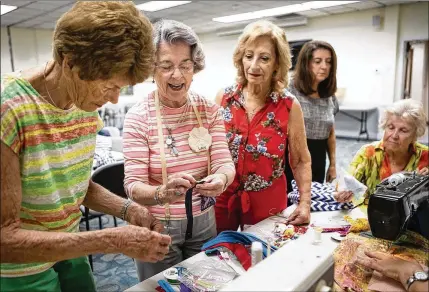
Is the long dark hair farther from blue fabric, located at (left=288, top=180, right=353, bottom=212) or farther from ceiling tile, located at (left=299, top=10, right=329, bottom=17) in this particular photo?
ceiling tile, located at (left=299, top=10, right=329, bottom=17)

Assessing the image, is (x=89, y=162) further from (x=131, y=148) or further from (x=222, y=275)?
(x=222, y=275)

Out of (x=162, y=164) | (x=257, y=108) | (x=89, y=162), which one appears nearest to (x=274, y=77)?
(x=257, y=108)

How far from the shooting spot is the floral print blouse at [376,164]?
2193mm

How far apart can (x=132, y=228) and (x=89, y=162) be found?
0.33 meters

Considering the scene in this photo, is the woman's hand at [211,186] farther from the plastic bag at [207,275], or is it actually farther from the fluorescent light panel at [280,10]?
the fluorescent light panel at [280,10]

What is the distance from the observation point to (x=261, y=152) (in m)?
1.81

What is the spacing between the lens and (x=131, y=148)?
56.1 inches

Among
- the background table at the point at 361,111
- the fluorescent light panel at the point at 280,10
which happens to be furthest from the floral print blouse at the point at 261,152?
the background table at the point at 361,111

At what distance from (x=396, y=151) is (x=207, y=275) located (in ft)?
5.15

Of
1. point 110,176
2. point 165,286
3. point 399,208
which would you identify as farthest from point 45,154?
point 110,176

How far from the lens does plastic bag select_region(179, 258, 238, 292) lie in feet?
3.93

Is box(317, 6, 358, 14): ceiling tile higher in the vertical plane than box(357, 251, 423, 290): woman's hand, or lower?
higher

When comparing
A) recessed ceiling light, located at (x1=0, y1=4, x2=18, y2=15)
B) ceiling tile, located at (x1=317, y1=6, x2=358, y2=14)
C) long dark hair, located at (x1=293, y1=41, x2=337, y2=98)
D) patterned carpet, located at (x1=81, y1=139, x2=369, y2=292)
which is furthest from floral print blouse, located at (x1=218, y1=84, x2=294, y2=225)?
recessed ceiling light, located at (x1=0, y1=4, x2=18, y2=15)

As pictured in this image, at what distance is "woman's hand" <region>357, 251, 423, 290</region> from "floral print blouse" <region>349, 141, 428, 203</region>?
99 centimetres
